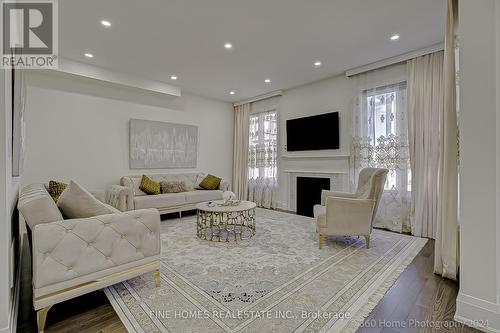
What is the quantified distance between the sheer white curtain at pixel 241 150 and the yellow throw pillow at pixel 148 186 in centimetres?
231

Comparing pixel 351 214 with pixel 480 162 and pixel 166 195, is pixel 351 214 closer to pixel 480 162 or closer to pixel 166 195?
pixel 480 162

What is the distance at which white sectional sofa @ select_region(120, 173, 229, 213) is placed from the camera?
400 cm

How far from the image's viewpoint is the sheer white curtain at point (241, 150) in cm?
625

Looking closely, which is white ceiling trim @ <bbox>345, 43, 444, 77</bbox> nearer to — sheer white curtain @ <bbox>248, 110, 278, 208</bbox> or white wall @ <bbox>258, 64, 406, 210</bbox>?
white wall @ <bbox>258, 64, 406, 210</bbox>

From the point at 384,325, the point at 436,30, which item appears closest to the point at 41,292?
the point at 384,325

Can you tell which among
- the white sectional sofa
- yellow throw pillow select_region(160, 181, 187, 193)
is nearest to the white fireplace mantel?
the white sectional sofa

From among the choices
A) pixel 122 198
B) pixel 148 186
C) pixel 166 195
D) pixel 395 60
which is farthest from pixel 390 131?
pixel 122 198

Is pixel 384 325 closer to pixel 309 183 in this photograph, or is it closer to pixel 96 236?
pixel 96 236

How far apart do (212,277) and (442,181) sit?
8.00 ft

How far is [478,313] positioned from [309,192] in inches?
138

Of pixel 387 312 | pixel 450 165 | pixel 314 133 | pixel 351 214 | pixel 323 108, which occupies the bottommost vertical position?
pixel 387 312

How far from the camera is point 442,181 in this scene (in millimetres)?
2291

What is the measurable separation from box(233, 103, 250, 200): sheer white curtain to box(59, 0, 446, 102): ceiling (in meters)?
1.88

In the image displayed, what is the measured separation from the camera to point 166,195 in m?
4.43
